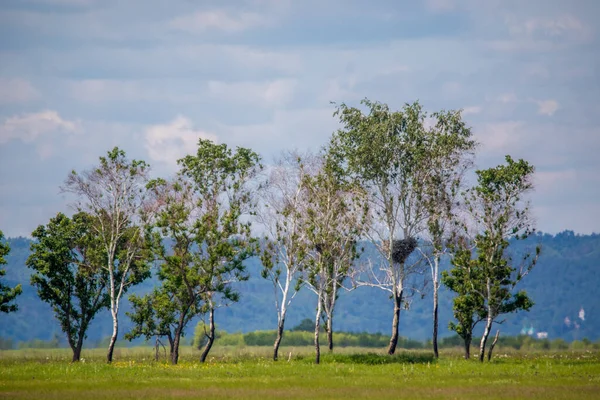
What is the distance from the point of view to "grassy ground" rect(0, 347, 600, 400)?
157ft

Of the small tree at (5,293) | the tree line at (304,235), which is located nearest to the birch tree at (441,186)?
the tree line at (304,235)

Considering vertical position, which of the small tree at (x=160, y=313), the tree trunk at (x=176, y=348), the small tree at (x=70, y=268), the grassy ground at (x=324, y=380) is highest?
the small tree at (x=70, y=268)

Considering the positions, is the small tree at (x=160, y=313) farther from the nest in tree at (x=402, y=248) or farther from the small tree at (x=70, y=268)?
the nest in tree at (x=402, y=248)

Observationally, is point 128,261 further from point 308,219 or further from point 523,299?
point 523,299

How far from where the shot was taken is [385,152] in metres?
80.7

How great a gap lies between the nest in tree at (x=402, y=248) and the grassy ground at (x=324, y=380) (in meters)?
9.55

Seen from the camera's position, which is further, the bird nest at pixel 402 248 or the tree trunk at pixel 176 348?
the bird nest at pixel 402 248

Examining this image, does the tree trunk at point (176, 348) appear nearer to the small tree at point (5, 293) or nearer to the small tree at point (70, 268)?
the small tree at point (70, 268)

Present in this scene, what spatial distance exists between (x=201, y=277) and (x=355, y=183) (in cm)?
1740

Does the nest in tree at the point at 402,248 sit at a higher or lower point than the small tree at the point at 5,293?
higher

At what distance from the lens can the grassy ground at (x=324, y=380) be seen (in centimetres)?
4775

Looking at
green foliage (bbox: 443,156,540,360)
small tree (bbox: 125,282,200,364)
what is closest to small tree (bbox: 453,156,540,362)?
green foliage (bbox: 443,156,540,360)

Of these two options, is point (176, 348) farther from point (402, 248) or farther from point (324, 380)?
point (324, 380)

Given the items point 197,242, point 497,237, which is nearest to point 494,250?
point 497,237
